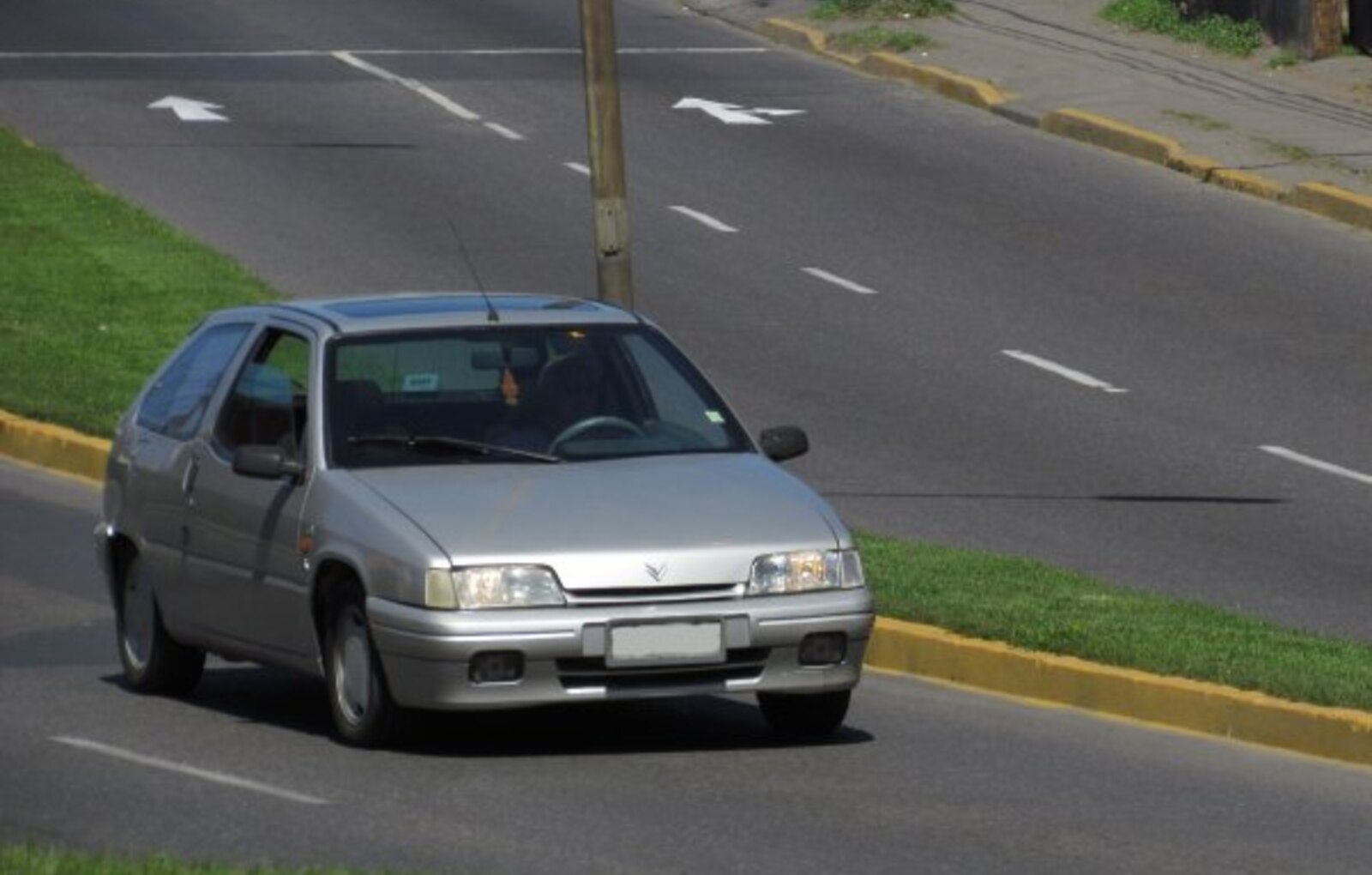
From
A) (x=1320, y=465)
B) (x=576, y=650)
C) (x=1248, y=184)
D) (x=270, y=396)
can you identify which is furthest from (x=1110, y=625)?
(x=1248, y=184)

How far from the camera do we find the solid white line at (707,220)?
1084 inches

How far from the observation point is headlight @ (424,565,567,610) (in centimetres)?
1096

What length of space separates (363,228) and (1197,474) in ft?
32.3

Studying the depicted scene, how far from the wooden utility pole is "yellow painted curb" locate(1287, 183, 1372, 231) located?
11441 millimetres

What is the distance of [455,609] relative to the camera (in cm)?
1097

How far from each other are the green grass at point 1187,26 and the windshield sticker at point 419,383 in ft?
76.3

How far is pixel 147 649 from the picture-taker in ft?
42.7

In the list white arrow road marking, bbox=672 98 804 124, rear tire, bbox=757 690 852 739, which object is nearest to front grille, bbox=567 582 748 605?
rear tire, bbox=757 690 852 739

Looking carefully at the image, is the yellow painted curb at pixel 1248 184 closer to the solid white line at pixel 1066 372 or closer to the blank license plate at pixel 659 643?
the solid white line at pixel 1066 372

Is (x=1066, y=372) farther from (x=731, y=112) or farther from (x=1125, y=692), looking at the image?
(x=731, y=112)

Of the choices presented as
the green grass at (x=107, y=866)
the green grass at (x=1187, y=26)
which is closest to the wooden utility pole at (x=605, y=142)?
the green grass at (x=107, y=866)

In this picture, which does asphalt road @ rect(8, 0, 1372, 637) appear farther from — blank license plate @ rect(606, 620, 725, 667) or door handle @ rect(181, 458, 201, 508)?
blank license plate @ rect(606, 620, 725, 667)

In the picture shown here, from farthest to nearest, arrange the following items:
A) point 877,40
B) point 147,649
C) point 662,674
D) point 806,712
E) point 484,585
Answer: point 877,40, point 147,649, point 806,712, point 662,674, point 484,585

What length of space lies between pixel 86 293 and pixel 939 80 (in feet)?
37.7
